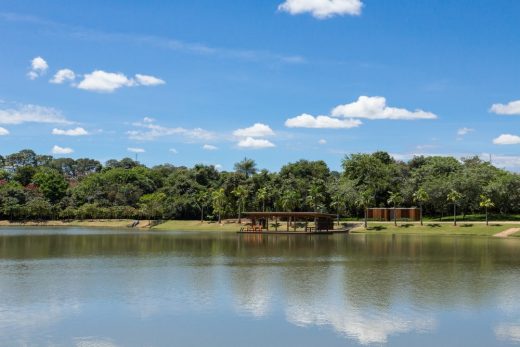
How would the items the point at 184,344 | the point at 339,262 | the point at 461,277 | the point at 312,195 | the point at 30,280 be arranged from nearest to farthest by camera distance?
the point at 184,344 < the point at 30,280 < the point at 461,277 < the point at 339,262 < the point at 312,195

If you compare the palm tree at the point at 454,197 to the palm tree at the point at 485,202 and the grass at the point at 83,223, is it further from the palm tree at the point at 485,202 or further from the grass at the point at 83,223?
the grass at the point at 83,223

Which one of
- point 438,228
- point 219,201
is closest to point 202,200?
point 219,201

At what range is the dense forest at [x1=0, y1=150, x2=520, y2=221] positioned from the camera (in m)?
105

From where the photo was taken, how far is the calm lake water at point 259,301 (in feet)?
70.3

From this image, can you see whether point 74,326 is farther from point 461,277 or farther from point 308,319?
point 461,277

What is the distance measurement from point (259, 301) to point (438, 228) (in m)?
71.7

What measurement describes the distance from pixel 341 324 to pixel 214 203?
93.6m

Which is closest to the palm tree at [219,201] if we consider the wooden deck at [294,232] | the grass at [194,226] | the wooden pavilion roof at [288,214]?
the grass at [194,226]

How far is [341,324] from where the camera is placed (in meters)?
23.2

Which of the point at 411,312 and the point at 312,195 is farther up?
the point at 312,195

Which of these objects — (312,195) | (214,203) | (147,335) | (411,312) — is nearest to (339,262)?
(411,312)

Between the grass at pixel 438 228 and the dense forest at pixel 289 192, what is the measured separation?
5639mm

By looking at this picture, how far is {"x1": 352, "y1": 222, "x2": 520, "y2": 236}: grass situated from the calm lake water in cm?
3905

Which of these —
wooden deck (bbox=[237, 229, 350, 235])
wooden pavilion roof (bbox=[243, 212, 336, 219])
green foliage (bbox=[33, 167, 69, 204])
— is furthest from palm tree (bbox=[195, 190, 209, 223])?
green foliage (bbox=[33, 167, 69, 204])
